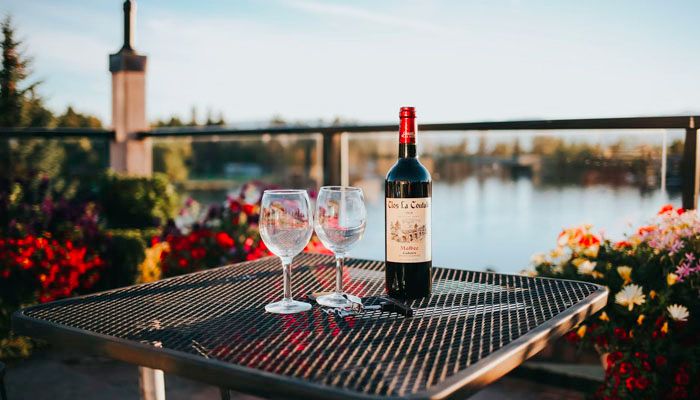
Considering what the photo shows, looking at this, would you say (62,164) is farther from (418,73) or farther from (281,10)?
(418,73)

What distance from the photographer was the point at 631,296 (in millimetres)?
1958

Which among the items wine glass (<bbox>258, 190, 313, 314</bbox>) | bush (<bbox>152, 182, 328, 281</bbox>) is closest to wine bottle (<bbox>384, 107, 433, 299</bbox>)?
wine glass (<bbox>258, 190, 313, 314</bbox>)

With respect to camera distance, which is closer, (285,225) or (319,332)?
(319,332)

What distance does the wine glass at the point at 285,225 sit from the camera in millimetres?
1199

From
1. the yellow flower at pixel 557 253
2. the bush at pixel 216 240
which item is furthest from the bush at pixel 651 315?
the bush at pixel 216 240

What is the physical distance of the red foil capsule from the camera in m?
1.23

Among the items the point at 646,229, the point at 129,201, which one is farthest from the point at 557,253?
the point at 129,201

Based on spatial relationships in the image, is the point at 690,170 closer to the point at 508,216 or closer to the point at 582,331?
the point at 582,331

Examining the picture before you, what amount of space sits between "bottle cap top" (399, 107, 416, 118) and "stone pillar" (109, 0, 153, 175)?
3609 millimetres

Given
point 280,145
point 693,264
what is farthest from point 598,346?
point 280,145

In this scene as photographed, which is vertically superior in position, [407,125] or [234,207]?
[407,125]

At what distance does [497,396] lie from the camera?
104 inches

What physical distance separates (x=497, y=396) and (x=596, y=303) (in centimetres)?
150

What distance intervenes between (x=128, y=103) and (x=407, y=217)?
12.3ft
